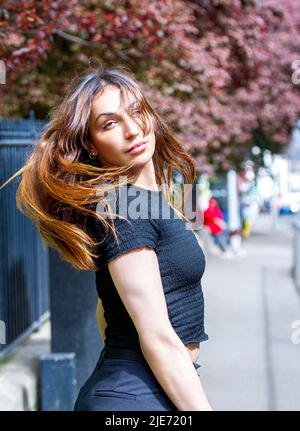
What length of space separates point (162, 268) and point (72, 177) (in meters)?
0.34

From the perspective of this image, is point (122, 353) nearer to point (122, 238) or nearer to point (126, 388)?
point (126, 388)

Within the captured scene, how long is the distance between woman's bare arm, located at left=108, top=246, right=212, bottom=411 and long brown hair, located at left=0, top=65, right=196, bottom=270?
5.4 inches

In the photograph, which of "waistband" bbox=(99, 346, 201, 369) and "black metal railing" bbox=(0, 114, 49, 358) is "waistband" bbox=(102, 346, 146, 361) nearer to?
"waistband" bbox=(99, 346, 201, 369)

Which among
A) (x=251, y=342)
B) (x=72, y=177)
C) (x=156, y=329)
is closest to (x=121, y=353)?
(x=156, y=329)

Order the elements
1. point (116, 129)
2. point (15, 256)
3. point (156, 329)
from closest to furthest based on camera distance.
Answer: point (156, 329), point (116, 129), point (15, 256)

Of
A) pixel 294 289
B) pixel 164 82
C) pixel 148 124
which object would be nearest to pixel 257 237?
pixel 294 289

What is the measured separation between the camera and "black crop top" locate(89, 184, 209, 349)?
2.06 m

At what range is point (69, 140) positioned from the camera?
221 cm

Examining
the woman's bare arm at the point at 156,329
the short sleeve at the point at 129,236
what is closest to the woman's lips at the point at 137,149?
the short sleeve at the point at 129,236

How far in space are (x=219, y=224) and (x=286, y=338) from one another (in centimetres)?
942

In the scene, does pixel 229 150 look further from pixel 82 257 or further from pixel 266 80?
pixel 82 257

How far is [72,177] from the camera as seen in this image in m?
2.16

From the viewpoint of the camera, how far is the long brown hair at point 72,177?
6.91 ft

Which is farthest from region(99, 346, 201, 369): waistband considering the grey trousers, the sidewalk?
the sidewalk
